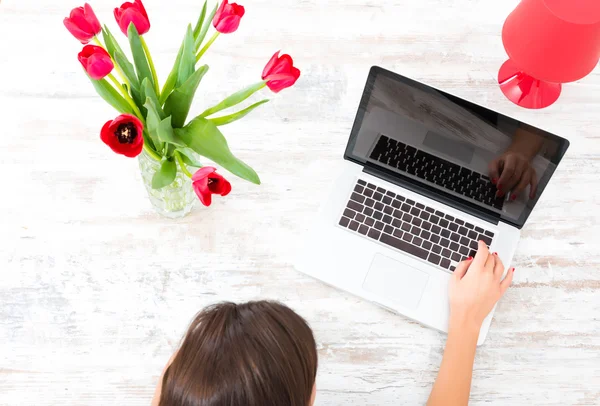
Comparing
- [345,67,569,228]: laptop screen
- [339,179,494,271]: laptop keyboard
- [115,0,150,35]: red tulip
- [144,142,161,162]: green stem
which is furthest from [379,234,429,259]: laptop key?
[115,0,150,35]: red tulip

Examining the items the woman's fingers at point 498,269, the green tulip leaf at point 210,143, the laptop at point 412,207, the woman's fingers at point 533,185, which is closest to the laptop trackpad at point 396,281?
the laptop at point 412,207

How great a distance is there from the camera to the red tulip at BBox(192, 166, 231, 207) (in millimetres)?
713

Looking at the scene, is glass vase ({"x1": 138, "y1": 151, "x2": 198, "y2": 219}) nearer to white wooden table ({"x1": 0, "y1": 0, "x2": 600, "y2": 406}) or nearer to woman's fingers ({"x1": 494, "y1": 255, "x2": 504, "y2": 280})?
white wooden table ({"x1": 0, "y1": 0, "x2": 600, "y2": 406})

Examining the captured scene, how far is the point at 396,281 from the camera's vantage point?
1.01 m

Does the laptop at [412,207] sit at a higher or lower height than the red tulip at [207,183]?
lower

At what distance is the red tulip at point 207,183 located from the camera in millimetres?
713

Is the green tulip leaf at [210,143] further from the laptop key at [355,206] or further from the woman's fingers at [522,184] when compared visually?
the woman's fingers at [522,184]

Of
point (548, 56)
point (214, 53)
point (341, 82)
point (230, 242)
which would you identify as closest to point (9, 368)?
point (230, 242)

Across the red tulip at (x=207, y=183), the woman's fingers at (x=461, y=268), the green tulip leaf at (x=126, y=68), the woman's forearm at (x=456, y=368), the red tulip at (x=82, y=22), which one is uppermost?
the red tulip at (x=82, y=22)

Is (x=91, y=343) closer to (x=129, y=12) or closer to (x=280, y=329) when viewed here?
(x=280, y=329)

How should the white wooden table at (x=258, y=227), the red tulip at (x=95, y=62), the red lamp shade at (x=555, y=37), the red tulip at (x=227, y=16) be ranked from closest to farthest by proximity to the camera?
the red tulip at (x=95, y=62) < the red tulip at (x=227, y=16) < the red lamp shade at (x=555, y=37) < the white wooden table at (x=258, y=227)

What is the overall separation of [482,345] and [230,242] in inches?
17.9

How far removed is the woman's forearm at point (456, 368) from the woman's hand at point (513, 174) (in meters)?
0.23

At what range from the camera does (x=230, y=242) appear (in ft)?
3.36
